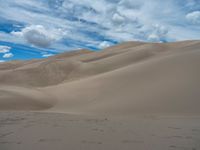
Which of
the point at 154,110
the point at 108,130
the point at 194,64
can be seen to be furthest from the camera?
the point at 194,64

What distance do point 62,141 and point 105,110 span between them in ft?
14.1

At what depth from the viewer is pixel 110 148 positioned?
323 centimetres

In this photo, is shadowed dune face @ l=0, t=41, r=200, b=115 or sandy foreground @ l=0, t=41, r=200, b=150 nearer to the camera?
sandy foreground @ l=0, t=41, r=200, b=150

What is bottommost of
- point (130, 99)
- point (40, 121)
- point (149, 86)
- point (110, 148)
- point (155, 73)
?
point (110, 148)

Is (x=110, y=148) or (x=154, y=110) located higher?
(x=154, y=110)

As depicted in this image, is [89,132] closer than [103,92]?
Yes

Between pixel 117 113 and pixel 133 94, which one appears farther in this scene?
pixel 133 94

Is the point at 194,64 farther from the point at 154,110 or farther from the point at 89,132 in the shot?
the point at 89,132

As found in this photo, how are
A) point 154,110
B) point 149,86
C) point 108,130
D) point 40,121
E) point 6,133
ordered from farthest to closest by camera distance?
point 149,86 → point 154,110 → point 40,121 → point 108,130 → point 6,133

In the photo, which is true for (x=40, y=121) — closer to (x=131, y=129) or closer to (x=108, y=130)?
(x=108, y=130)

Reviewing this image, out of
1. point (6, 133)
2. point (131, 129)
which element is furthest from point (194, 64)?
point (6, 133)

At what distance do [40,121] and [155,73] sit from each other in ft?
28.7

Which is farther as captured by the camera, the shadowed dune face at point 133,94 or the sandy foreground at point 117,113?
the shadowed dune face at point 133,94

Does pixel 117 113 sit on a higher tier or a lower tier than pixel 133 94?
lower
